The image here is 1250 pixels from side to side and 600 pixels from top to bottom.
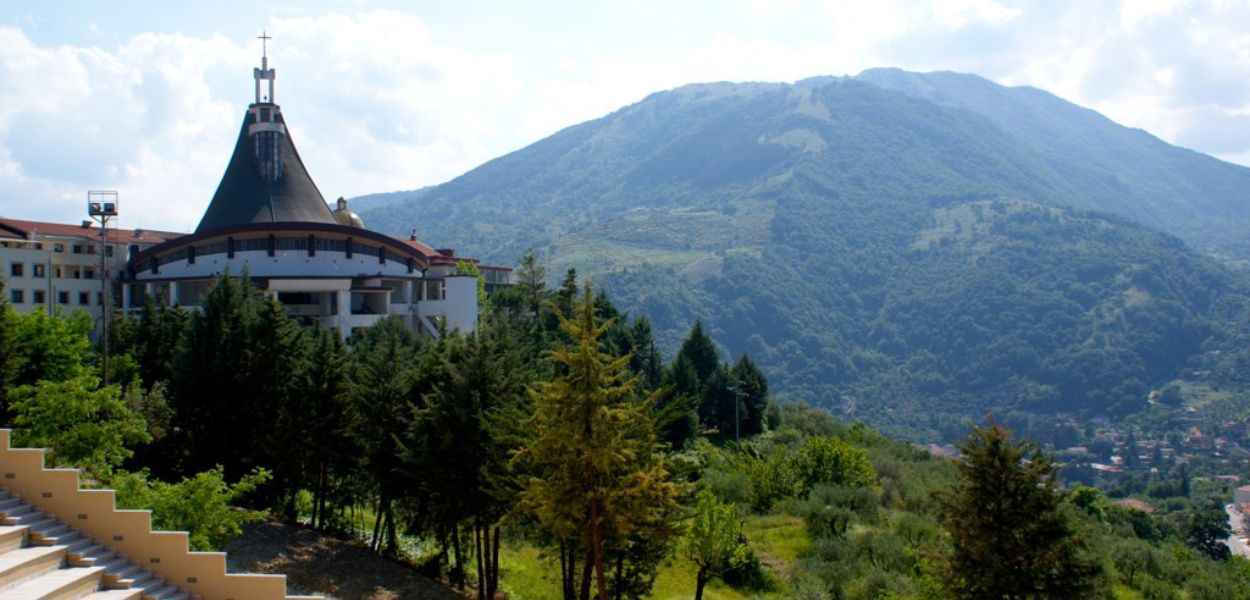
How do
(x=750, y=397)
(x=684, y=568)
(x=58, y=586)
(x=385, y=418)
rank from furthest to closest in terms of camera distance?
(x=750, y=397) → (x=684, y=568) → (x=385, y=418) → (x=58, y=586)

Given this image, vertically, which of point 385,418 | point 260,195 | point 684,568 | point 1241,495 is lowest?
point 1241,495

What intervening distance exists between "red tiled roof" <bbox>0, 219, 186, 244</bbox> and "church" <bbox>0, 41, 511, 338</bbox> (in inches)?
8.4

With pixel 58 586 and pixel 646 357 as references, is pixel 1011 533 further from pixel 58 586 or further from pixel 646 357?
pixel 646 357

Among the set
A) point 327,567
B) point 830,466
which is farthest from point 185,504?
point 830,466

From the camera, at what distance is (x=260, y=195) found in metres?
56.8

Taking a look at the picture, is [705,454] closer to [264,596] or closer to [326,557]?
[326,557]

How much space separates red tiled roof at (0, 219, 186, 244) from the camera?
49.5m

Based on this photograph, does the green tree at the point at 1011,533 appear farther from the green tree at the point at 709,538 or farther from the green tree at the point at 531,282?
the green tree at the point at 531,282

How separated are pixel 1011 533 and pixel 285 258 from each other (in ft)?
138

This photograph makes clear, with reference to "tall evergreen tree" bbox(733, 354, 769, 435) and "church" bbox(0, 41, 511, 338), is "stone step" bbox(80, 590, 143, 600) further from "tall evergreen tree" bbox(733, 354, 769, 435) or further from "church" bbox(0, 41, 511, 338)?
"tall evergreen tree" bbox(733, 354, 769, 435)

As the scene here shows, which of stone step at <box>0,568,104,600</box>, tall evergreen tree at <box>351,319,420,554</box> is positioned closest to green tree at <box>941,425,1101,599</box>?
tall evergreen tree at <box>351,319,420,554</box>

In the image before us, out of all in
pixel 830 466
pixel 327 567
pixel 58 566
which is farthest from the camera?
pixel 830 466

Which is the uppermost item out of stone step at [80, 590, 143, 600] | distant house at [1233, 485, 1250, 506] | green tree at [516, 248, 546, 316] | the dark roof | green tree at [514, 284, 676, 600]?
the dark roof

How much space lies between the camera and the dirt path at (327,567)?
21486 mm
